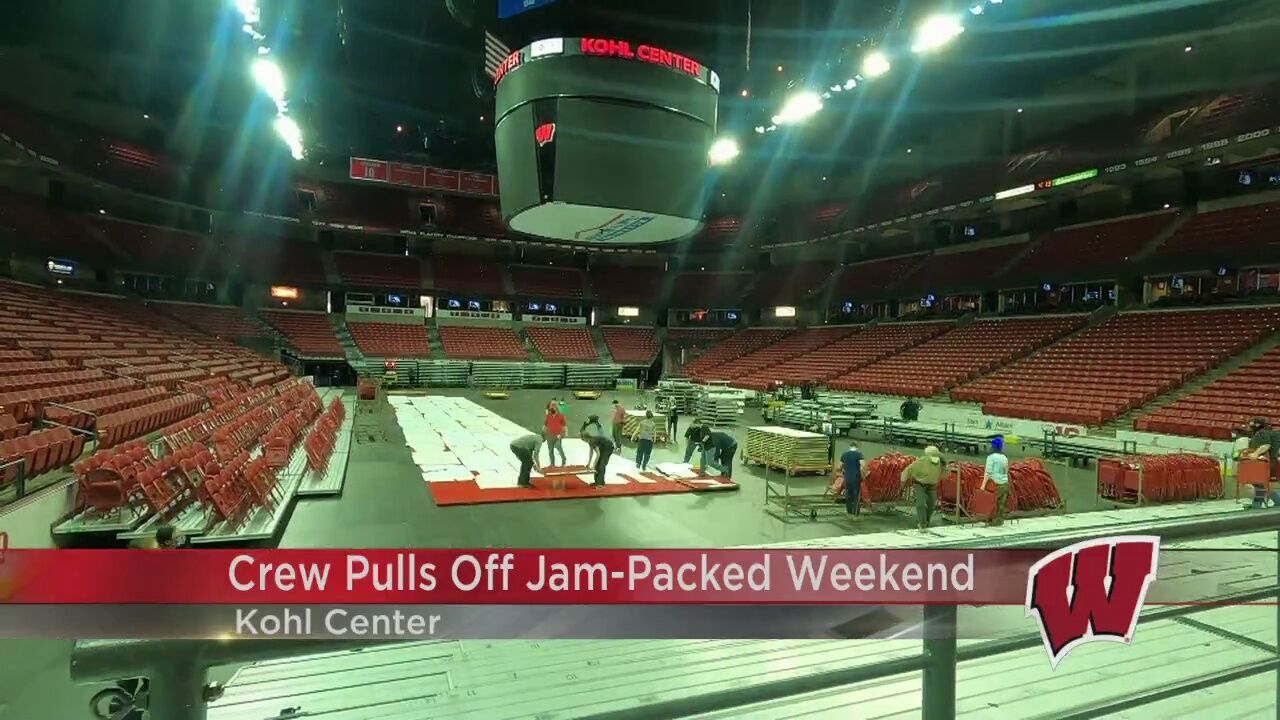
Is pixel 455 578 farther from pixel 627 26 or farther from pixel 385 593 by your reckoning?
pixel 627 26

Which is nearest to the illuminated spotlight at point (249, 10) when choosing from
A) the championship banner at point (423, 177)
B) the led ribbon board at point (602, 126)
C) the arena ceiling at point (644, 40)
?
the arena ceiling at point (644, 40)

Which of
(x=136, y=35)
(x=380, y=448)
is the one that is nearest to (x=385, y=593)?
(x=380, y=448)

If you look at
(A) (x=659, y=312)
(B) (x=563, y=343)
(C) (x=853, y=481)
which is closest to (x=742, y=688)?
(C) (x=853, y=481)

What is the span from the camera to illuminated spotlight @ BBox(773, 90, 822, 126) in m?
20.4

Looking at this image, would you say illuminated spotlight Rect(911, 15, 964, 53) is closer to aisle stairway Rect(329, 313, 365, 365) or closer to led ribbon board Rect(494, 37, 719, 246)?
led ribbon board Rect(494, 37, 719, 246)

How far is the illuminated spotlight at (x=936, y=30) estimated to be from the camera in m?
15.6

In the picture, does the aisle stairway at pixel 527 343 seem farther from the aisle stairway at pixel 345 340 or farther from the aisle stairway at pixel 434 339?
the aisle stairway at pixel 345 340

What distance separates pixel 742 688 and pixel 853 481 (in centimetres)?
914

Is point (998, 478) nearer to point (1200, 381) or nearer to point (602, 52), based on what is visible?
point (602, 52)

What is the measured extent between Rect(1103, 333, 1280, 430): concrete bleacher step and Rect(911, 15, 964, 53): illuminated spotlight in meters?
11.9

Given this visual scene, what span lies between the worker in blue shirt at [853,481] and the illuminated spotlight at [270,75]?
19872 millimetres

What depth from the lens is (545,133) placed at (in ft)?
48.4
